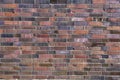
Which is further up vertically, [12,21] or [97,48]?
[12,21]

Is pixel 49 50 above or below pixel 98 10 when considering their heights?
below

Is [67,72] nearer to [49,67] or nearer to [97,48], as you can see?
[49,67]

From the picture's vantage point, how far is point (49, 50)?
13.4 feet

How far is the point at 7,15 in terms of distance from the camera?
4012 millimetres

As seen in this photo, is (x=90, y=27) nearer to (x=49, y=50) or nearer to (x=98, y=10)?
(x=98, y=10)

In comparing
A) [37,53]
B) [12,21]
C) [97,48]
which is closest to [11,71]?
[37,53]

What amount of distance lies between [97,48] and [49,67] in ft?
2.38

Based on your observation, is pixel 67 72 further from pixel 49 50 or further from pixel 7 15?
pixel 7 15

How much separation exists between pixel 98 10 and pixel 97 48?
53 cm

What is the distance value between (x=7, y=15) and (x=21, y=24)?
227 mm

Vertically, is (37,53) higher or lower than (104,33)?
lower

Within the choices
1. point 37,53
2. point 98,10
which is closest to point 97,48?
point 98,10

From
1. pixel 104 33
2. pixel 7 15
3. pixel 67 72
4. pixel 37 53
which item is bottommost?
pixel 67 72

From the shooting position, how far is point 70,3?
4023mm
